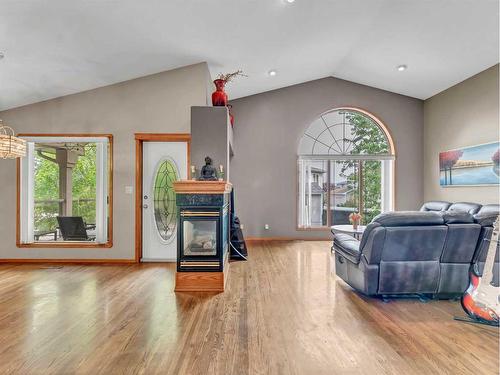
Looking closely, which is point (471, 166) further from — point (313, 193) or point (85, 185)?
point (85, 185)

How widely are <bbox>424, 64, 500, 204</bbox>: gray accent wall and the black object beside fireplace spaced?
4453mm

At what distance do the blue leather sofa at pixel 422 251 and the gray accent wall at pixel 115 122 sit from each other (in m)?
3.38

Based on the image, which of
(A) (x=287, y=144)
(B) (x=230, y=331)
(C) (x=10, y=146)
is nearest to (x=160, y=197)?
(C) (x=10, y=146)

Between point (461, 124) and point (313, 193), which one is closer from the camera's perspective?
point (461, 124)

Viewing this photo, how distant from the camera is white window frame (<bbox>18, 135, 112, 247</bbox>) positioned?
15.5ft

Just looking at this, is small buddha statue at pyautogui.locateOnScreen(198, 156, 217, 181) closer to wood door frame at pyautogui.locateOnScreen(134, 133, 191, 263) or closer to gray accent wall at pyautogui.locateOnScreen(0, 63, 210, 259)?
wood door frame at pyautogui.locateOnScreen(134, 133, 191, 263)

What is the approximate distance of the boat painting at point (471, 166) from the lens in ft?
16.0

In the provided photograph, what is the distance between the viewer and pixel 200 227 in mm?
3455

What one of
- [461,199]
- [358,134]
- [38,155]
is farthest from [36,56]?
[461,199]

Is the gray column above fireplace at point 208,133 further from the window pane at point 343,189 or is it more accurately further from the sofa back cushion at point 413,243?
the window pane at point 343,189

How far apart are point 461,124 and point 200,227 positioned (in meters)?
5.25

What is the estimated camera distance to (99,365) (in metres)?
1.97

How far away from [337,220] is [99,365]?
5854 millimetres

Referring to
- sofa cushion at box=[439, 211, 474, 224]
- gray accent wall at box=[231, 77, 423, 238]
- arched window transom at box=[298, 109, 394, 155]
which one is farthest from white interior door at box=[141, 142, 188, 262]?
sofa cushion at box=[439, 211, 474, 224]
